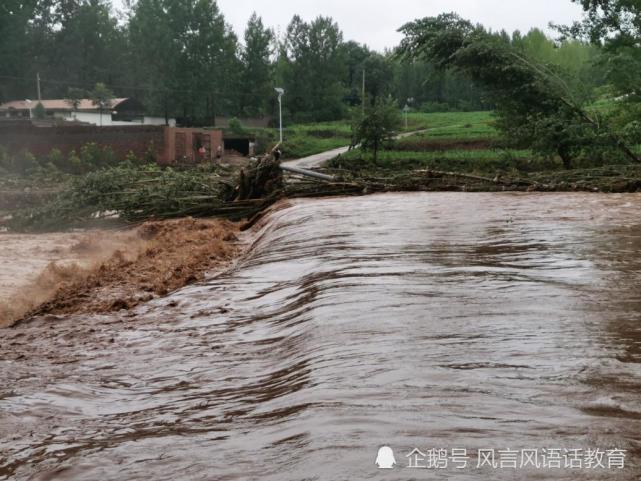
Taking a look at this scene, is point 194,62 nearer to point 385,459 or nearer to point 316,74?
point 316,74

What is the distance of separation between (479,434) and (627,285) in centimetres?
317

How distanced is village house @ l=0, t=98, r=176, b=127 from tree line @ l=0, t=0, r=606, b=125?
1115 millimetres

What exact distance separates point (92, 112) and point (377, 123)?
104 feet

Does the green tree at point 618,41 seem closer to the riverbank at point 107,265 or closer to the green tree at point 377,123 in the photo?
the green tree at point 377,123

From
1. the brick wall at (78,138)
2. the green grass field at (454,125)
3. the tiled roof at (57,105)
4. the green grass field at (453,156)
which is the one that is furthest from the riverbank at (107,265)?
the tiled roof at (57,105)

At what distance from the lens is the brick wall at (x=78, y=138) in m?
43.5

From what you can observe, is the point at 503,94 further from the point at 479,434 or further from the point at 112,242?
the point at 479,434

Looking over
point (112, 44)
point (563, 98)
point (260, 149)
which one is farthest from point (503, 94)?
point (112, 44)

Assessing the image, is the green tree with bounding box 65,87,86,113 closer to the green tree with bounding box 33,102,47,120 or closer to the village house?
the village house

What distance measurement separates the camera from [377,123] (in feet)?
128

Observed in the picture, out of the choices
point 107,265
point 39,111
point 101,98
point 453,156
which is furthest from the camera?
point 39,111

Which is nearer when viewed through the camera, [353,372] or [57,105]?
[353,372]

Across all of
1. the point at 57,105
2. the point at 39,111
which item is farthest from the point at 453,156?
the point at 57,105

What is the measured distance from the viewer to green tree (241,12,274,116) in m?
69.2
